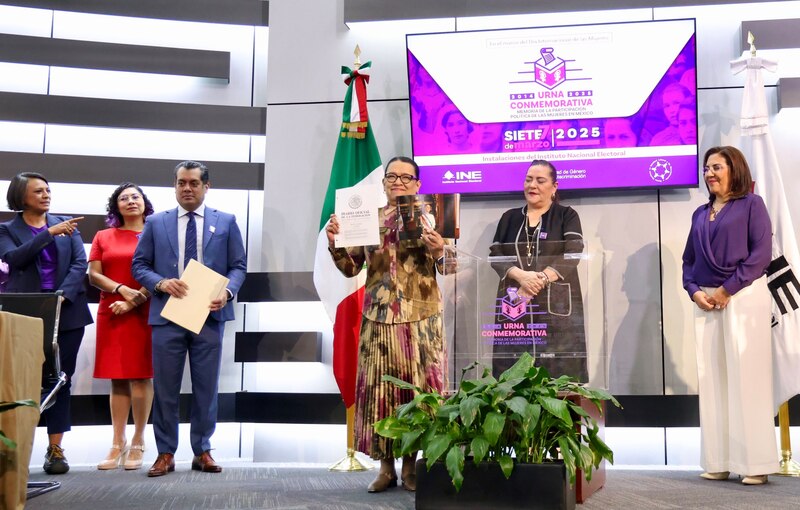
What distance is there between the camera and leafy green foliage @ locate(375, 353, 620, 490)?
8.82 ft

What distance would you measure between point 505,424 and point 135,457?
2.69 meters

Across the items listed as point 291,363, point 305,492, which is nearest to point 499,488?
point 305,492

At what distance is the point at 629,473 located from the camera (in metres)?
4.46

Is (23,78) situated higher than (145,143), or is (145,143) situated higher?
(23,78)

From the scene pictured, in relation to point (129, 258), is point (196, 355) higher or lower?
lower

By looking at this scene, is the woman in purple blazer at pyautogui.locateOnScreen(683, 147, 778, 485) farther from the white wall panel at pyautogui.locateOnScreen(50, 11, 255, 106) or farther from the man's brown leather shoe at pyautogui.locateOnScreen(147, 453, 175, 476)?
the white wall panel at pyautogui.locateOnScreen(50, 11, 255, 106)

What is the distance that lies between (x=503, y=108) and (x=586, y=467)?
2897 millimetres

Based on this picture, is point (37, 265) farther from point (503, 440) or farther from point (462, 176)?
point (503, 440)

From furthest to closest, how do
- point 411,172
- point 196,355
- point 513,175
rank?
point 513,175
point 196,355
point 411,172

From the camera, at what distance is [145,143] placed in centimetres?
570

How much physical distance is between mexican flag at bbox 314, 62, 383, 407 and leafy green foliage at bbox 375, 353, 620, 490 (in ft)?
5.54

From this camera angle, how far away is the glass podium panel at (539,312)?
3.06 metres

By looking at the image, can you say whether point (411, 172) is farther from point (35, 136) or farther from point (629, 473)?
point (35, 136)

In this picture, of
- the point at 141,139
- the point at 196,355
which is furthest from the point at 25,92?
the point at 196,355
